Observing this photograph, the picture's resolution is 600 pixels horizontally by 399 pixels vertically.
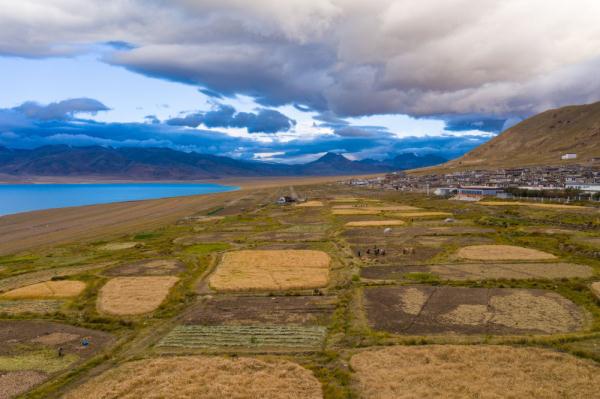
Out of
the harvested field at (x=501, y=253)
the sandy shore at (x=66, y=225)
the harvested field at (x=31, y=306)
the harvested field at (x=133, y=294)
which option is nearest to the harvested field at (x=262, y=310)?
the harvested field at (x=133, y=294)

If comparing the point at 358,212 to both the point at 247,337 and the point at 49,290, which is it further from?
the point at 247,337

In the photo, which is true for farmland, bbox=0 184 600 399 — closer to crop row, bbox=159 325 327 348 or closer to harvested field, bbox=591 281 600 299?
crop row, bbox=159 325 327 348

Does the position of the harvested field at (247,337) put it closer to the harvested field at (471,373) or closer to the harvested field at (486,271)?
the harvested field at (471,373)

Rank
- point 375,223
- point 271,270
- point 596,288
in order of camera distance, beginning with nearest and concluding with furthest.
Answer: point 596,288 → point 271,270 → point 375,223

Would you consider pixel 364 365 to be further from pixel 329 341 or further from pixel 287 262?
pixel 287 262

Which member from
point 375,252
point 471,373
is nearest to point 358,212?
point 375,252
